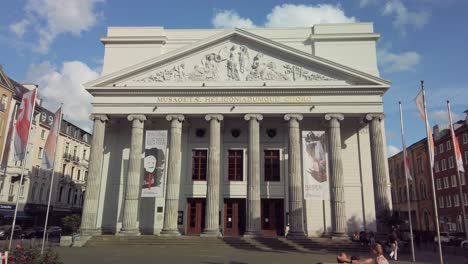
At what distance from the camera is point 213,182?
27.9 m

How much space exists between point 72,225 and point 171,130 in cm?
1067

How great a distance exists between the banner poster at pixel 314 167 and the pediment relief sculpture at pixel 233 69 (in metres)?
5.93

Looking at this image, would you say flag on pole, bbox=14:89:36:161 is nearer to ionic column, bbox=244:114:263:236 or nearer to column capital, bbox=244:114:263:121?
ionic column, bbox=244:114:263:236

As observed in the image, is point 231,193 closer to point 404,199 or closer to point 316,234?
point 316,234

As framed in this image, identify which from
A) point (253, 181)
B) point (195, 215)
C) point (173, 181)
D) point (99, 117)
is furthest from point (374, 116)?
point (99, 117)

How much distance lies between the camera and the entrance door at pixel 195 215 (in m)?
30.7

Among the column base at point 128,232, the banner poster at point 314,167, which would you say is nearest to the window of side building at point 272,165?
the banner poster at point 314,167

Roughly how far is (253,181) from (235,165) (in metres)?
4.41

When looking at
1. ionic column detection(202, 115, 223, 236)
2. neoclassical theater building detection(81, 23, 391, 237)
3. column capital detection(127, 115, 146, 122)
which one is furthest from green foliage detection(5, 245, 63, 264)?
column capital detection(127, 115, 146, 122)

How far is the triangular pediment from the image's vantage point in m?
30.1

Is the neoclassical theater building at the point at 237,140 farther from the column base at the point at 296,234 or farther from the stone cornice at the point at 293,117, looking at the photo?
the column base at the point at 296,234

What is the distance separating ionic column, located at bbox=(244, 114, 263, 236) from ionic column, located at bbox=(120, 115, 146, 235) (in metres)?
8.56

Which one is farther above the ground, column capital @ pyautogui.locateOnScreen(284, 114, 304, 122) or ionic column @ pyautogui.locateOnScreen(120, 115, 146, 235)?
column capital @ pyautogui.locateOnScreen(284, 114, 304, 122)

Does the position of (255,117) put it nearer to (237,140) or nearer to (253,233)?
(237,140)
